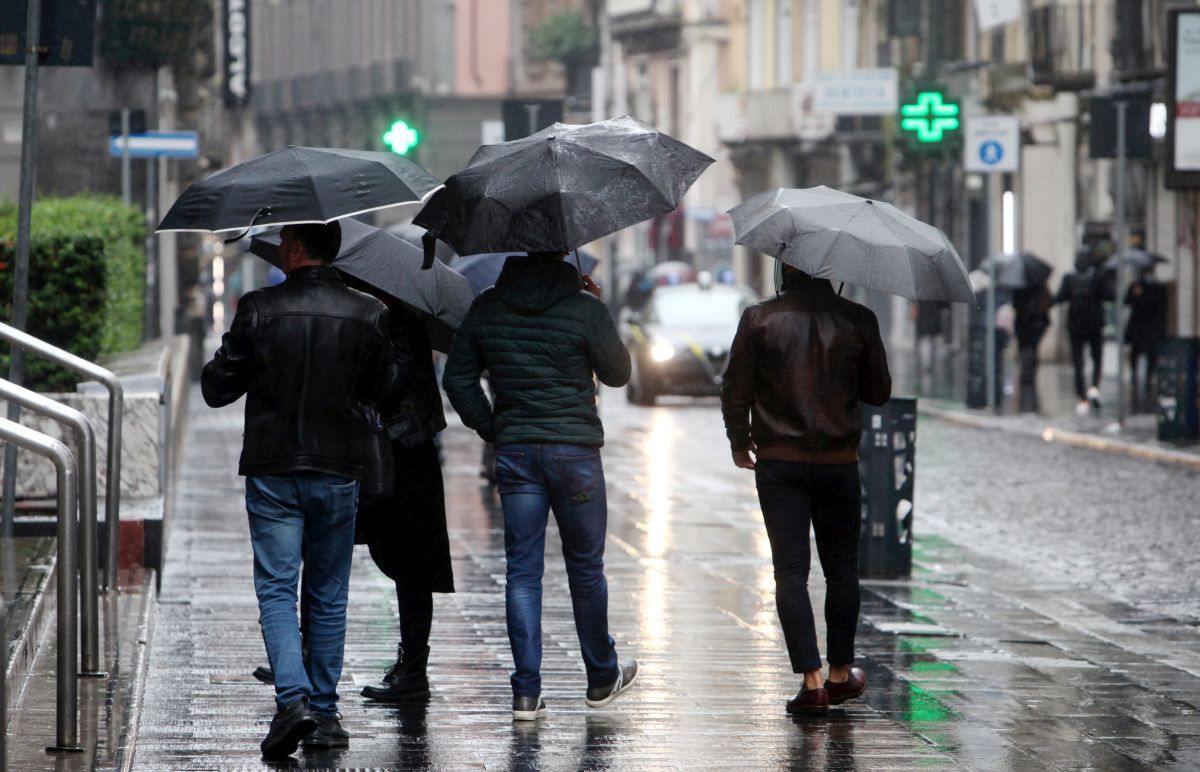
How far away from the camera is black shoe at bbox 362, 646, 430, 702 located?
8562 millimetres

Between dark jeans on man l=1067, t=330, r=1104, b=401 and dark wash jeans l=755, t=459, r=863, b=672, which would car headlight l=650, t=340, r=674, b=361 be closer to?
dark jeans on man l=1067, t=330, r=1104, b=401

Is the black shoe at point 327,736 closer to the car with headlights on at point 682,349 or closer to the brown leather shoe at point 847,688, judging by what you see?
the brown leather shoe at point 847,688

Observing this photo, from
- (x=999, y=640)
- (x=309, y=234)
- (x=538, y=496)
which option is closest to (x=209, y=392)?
(x=309, y=234)

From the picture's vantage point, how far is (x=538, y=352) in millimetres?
8094

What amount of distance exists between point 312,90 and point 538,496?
77522 mm

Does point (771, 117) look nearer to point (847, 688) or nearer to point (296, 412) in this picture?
point (847, 688)

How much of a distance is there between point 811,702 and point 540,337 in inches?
62.8

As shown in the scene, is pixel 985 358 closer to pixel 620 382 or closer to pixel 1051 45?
pixel 1051 45

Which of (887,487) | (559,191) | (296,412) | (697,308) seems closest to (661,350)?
(697,308)

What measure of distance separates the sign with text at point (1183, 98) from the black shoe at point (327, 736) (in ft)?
49.3

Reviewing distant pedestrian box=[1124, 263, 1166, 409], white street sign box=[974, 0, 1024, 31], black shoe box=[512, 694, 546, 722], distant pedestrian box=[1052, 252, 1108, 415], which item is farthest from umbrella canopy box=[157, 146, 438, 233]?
white street sign box=[974, 0, 1024, 31]

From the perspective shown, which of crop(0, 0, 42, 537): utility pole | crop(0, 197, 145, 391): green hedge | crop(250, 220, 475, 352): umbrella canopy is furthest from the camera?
crop(0, 197, 145, 391): green hedge

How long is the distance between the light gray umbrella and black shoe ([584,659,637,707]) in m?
1.56

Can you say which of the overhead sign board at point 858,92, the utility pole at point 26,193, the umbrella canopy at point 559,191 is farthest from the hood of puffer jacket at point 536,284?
the overhead sign board at point 858,92
